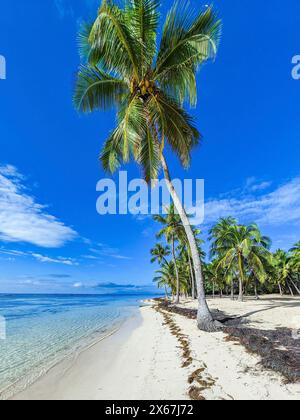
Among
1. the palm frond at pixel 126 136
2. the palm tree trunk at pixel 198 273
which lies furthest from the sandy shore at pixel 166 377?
the palm frond at pixel 126 136

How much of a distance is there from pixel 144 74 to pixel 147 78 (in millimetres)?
182

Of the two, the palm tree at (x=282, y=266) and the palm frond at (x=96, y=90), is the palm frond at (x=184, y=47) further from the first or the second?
the palm tree at (x=282, y=266)

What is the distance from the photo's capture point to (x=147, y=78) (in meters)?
9.69

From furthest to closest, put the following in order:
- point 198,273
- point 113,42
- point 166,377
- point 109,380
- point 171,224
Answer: point 171,224 < point 198,273 < point 113,42 < point 109,380 < point 166,377

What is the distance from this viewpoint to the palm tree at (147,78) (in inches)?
344

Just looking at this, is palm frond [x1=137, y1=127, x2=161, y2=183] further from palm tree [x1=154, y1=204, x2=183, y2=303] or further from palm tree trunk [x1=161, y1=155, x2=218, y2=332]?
palm tree [x1=154, y1=204, x2=183, y2=303]

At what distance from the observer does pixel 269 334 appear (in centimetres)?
720

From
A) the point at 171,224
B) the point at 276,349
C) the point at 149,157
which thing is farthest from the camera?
the point at 171,224

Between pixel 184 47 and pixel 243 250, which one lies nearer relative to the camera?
pixel 184 47

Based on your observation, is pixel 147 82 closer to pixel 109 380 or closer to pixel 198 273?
pixel 198 273

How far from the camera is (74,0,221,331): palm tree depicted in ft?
→ 28.7

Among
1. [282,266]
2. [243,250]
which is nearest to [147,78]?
[243,250]

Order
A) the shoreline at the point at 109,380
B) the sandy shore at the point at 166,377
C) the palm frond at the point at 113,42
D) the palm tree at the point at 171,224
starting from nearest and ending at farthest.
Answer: the sandy shore at the point at 166,377 → the shoreline at the point at 109,380 → the palm frond at the point at 113,42 → the palm tree at the point at 171,224
